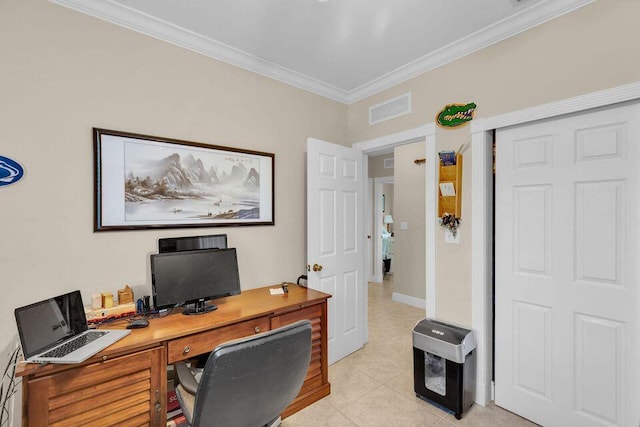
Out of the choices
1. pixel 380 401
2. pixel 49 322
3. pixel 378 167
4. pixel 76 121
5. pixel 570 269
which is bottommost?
pixel 380 401

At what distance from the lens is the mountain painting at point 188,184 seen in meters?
2.03

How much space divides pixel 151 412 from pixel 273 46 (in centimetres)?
265

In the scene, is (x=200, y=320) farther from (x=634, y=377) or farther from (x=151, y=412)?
(x=634, y=377)

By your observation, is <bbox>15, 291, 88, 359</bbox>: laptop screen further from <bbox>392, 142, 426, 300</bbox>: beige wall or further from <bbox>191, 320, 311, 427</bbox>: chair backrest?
<bbox>392, 142, 426, 300</bbox>: beige wall

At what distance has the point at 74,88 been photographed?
184 centimetres

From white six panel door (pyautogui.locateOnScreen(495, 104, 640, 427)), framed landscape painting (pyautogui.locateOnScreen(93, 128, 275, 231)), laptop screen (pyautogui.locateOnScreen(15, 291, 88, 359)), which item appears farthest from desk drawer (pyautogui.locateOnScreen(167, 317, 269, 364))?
A: white six panel door (pyautogui.locateOnScreen(495, 104, 640, 427))

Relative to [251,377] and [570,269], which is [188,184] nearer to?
[251,377]

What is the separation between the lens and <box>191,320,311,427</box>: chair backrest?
1106mm

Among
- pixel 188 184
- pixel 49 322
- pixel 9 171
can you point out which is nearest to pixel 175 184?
pixel 188 184

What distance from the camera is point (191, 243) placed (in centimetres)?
219

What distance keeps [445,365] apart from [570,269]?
108 centimetres

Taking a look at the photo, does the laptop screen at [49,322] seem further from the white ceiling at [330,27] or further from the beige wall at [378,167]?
the beige wall at [378,167]

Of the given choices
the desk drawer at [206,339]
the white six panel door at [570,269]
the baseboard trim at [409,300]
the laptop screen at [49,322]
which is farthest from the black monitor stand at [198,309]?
the baseboard trim at [409,300]

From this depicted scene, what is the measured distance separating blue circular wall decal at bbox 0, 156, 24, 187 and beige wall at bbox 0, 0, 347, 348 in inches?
1.2
